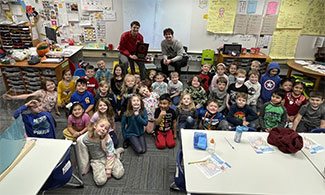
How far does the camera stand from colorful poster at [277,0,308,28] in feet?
15.9

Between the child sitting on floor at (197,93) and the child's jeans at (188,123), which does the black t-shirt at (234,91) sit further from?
the child's jeans at (188,123)

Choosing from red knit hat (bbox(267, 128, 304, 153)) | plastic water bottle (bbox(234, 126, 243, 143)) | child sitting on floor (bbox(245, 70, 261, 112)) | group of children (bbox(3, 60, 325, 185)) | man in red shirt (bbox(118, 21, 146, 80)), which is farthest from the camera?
man in red shirt (bbox(118, 21, 146, 80))

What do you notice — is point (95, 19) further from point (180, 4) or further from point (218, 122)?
point (218, 122)

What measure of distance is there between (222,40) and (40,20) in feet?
14.6

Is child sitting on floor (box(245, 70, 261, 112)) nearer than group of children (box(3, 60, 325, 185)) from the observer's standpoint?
No

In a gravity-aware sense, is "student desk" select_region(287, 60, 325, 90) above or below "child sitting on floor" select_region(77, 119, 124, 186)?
above

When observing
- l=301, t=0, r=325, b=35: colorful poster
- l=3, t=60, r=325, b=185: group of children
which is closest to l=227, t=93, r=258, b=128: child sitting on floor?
l=3, t=60, r=325, b=185: group of children

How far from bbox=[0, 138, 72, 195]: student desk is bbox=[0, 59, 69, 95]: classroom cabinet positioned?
92.8 inches

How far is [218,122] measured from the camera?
111 inches

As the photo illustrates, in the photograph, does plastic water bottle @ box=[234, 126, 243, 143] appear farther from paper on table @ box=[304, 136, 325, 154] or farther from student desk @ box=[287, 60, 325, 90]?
student desk @ box=[287, 60, 325, 90]

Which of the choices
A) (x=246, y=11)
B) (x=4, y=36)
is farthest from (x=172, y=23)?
(x=4, y=36)

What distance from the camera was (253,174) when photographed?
1631mm

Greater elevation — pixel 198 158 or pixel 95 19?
pixel 95 19

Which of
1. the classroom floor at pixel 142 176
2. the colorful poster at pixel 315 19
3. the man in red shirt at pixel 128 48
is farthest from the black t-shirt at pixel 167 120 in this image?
the colorful poster at pixel 315 19
